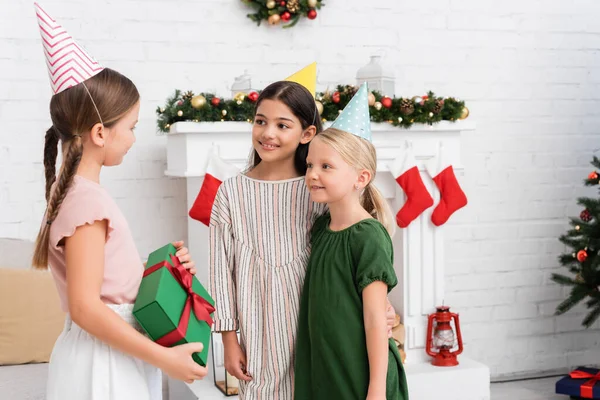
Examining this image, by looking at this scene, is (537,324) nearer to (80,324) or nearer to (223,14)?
(223,14)

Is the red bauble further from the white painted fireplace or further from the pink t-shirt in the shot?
the pink t-shirt

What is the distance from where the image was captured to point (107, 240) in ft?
4.76

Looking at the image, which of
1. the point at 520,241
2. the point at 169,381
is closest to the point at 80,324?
the point at 169,381

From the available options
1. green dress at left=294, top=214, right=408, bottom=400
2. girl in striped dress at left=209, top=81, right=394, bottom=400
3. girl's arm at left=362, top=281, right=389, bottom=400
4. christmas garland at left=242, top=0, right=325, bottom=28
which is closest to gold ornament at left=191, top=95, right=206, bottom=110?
christmas garland at left=242, top=0, right=325, bottom=28

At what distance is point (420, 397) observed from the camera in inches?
119

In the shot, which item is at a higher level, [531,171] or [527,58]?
[527,58]

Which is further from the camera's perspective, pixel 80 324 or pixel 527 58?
pixel 527 58

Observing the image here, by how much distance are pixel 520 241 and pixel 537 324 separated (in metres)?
0.43

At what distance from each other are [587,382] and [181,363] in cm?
246

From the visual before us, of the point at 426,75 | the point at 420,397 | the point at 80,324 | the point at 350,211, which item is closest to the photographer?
the point at 80,324

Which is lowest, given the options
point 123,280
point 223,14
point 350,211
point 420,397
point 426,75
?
point 420,397

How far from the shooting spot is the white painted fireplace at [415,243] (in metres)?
2.93

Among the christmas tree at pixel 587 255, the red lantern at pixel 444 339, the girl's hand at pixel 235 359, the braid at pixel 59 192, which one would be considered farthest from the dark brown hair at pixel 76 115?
the christmas tree at pixel 587 255

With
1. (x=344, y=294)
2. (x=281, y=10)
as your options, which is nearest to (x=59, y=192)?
(x=344, y=294)
